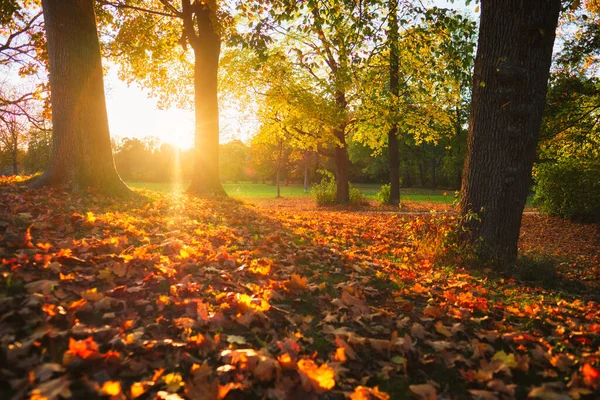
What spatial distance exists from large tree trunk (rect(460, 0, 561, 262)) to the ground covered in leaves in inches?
39.4

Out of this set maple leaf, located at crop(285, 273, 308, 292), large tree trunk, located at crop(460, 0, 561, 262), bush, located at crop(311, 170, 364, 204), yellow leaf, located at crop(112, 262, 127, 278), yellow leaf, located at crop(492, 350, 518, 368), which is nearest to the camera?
yellow leaf, located at crop(492, 350, 518, 368)

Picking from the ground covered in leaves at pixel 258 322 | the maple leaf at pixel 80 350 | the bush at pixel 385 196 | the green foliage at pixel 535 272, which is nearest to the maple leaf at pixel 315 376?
the ground covered in leaves at pixel 258 322

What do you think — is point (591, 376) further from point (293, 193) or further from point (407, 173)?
point (407, 173)

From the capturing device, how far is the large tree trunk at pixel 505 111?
5340 mm

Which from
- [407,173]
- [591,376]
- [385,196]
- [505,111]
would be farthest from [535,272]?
[407,173]

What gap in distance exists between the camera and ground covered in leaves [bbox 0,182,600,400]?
2127 millimetres

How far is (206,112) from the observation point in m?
12.6

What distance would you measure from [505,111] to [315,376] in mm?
5232

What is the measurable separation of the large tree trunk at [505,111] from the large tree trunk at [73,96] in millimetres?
7387

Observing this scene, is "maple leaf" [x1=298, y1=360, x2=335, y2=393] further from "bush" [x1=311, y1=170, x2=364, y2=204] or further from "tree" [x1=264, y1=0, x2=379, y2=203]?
"bush" [x1=311, y1=170, x2=364, y2=204]

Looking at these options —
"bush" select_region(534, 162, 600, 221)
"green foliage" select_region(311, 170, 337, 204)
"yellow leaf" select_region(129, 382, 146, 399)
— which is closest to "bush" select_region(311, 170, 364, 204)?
"green foliage" select_region(311, 170, 337, 204)

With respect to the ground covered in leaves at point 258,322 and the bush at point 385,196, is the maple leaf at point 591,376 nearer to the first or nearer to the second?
the ground covered in leaves at point 258,322

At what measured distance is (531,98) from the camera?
215 inches

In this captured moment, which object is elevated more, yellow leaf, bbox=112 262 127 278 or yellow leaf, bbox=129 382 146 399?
yellow leaf, bbox=112 262 127 278
